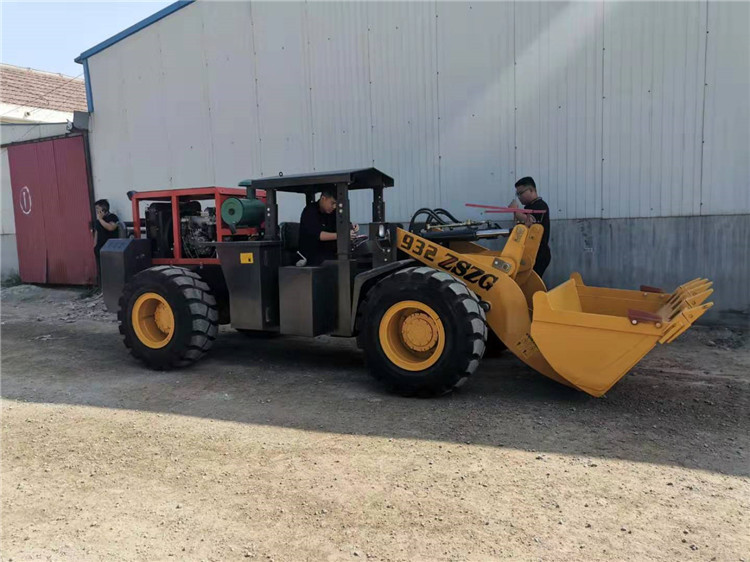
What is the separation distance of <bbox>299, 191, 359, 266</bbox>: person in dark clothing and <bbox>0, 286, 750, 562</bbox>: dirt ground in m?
1.19

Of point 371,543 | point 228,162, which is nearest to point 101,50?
point 228,162

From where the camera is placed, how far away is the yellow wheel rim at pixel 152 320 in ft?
18.5

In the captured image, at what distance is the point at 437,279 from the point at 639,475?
2.00 m

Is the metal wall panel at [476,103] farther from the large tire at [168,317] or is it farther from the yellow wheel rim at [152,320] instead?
the yellow wheel rim at [152,320]

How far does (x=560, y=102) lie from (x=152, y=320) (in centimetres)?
581

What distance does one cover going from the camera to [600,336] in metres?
4.07

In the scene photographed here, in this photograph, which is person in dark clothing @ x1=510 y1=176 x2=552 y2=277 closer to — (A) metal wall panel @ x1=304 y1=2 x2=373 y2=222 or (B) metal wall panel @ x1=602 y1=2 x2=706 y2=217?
(B) metal wall panel @ x1=602 y1=2 x2=706 y2=217

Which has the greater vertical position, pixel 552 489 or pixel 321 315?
pixel 321 315

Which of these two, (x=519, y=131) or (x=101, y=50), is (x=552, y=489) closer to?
(x=519, y=131)

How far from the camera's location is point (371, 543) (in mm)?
Answer: 2584

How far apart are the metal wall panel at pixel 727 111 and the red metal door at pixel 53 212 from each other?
11285 mm

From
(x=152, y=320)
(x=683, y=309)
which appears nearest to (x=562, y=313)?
(x=683, y=309)

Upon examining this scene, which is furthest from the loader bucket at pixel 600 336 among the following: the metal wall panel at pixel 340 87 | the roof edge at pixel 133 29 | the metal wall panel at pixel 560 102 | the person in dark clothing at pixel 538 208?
the roof edge at pixel 133 29

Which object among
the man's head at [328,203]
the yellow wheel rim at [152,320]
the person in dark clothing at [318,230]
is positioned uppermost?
the man's head at [328,203]
